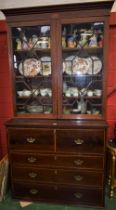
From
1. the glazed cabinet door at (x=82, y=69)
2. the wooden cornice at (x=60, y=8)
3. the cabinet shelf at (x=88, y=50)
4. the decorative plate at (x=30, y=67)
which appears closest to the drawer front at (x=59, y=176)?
the glazed cabinet door at (x=82, y=69)

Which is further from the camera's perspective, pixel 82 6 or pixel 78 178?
pixel 78 178

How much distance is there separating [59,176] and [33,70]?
1.18 metres

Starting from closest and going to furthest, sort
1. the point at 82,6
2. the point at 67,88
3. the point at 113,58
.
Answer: the point at 82,6
the point at 67,88
the point at 113,58

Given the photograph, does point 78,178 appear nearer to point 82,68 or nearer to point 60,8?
point 82,68

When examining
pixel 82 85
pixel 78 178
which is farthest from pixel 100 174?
pixel 82 85

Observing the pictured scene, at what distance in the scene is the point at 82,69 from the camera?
1.92 metres

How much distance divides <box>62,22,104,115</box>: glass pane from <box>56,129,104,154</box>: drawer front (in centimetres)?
24

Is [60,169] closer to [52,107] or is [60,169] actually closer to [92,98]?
[52,107]

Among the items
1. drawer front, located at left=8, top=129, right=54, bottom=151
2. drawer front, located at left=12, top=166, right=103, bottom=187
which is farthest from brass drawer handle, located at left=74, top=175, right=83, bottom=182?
drawer front, located at left=8, top=129, right=54, bottom=151

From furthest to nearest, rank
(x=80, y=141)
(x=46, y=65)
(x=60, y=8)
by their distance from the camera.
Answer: (x=46, y=65)
(x=80, y=141)
(x=60, y=8)

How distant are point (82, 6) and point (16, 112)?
1.26m

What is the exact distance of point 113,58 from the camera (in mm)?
2160

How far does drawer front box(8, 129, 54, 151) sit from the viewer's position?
190cm

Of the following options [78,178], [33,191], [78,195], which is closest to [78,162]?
[78,178]
